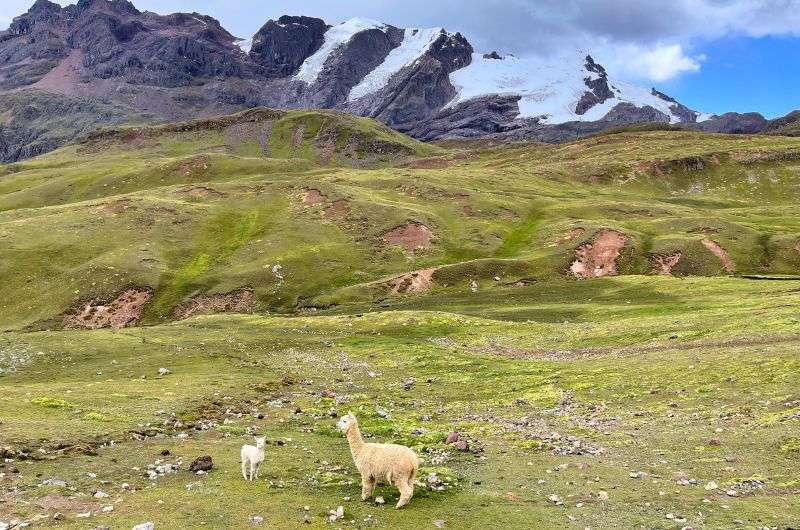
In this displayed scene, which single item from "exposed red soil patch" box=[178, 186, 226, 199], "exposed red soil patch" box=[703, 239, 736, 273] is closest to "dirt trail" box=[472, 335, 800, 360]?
"exposed red soil patch" box=[703, 239, 736, 273]

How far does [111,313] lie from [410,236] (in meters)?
60.6

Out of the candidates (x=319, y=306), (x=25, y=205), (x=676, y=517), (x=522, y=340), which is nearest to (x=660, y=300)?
(x=522, y=340)

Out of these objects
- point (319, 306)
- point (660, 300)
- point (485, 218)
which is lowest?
point (319, 306)

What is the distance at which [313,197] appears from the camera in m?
152

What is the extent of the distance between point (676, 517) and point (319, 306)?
85529 mm

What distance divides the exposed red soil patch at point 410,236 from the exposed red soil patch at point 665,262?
44.6 metres

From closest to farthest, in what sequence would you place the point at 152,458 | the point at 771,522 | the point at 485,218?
the point at 771,522
the point at 152,458
the point at 485,218

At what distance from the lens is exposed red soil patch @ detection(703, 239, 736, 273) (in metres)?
112

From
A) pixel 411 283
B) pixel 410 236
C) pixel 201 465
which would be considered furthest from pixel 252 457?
pixel 410 236

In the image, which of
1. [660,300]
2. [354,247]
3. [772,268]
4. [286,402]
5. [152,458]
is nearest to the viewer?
[152,458]

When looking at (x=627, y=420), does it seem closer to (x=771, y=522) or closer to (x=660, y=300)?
(x=771, y=522)

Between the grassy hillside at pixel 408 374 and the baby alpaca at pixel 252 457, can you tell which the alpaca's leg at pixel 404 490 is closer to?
the grassy hillside at pixel 408 374

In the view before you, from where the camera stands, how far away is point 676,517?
1593 centimetres

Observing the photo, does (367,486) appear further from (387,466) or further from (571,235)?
(571,235)
